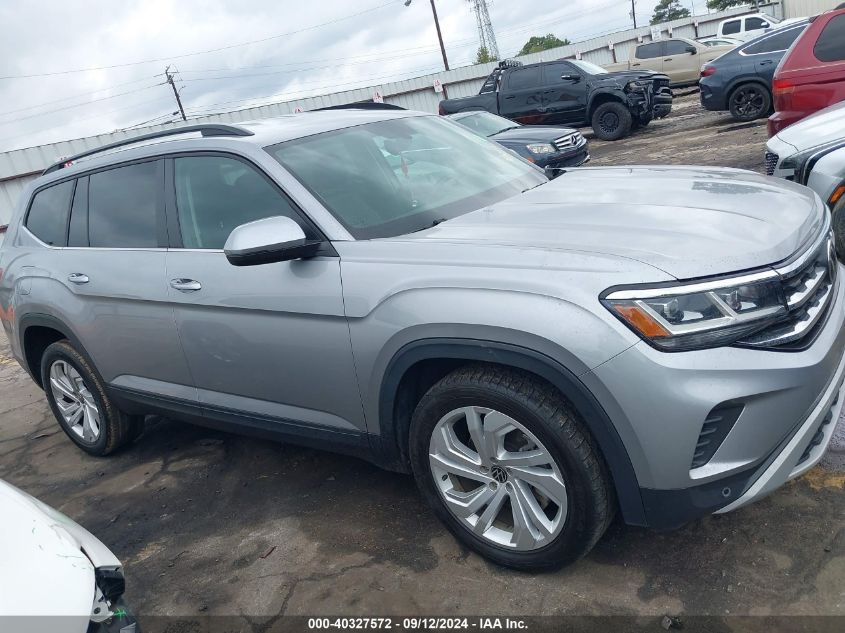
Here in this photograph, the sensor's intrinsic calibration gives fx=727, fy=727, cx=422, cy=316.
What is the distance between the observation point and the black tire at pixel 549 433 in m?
2.38

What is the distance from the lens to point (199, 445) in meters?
4.66

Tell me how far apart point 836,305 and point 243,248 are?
2.21 m

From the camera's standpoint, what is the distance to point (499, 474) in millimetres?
2646

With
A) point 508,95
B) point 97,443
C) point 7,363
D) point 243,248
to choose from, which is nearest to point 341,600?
point 243,248

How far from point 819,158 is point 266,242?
11.4ft

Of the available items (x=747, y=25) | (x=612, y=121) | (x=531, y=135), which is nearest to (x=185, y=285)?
(x=531, y=135)

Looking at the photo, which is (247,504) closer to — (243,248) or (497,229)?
(243,248)

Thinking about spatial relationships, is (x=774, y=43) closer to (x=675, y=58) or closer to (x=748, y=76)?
(x=748, y=76)

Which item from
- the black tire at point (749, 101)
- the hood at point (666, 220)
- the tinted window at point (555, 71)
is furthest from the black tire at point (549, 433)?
the tinted window at point (555, 71)

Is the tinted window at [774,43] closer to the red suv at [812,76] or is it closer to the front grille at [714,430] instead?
the red suv at [812,76]

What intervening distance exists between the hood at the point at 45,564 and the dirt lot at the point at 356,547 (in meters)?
0.92

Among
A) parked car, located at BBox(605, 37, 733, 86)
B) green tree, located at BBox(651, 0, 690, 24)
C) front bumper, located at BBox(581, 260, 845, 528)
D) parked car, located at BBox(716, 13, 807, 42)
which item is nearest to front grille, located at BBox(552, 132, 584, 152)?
front bumper, located at BBox(581, 260, 845, 528)

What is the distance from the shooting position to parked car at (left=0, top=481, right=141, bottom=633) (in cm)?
176

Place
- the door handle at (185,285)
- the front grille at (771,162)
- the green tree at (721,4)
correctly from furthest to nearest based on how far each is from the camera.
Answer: the green tree at (721,4) → the front grille at (771,162) → the door handle at (185,285)
